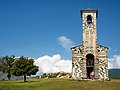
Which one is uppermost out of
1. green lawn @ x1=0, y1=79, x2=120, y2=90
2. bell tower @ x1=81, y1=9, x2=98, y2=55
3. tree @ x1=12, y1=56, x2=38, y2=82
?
bell tower @ x1=81, y1=9, x2=98, y2=55

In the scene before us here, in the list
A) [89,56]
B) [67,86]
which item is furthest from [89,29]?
[67,86]

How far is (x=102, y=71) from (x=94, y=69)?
177 cm

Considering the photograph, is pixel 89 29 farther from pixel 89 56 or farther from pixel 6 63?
pixel 6 63

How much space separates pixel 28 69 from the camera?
66.5m

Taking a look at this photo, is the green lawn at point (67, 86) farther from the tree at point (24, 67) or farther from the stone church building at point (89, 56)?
the tree at point (24, 67)

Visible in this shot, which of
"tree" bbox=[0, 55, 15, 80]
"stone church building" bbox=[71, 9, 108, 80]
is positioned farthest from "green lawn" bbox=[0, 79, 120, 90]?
Answer: "tree" bbox=[0, 55, 15, 80]

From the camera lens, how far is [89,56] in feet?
197

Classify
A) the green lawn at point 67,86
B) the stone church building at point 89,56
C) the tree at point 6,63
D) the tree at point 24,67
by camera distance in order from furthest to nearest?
the tree at point 6,63, the tree at point 24,67, the stone church building at point 89,56, the green lawn at point 67,86

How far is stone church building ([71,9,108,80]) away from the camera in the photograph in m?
58.1

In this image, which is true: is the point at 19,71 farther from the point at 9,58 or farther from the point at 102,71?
the point at 9,58

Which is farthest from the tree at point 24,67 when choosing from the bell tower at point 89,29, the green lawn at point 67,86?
the green lawn at point 67,86

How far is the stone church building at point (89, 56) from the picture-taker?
5806 cm

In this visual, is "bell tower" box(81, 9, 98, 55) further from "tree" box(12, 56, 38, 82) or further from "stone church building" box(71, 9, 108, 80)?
"tree" box(12, 56, 38, 82)

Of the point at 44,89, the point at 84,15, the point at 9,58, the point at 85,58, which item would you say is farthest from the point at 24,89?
the point at 9,58
